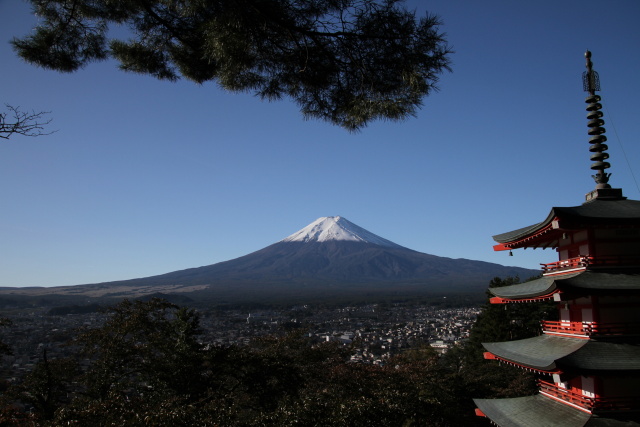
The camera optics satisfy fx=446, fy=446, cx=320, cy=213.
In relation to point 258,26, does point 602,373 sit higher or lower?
lower

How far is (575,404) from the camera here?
22.9 ft

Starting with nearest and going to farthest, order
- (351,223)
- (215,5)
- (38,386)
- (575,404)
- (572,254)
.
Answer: (215,5) < (575,404) < (572,254) < (38,386) < (351,223)

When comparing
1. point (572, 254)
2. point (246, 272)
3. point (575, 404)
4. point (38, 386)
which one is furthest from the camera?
point (246, 272)

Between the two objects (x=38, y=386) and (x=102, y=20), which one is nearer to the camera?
(x=102, y=20)

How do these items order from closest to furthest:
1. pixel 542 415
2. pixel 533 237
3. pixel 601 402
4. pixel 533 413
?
pixel 601 402 < pixel 542 415 < pixel 533 413 < pixel 533 237

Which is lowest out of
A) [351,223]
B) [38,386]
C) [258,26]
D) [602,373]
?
[38,386]

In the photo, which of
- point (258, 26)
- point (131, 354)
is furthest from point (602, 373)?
point (131, 354)

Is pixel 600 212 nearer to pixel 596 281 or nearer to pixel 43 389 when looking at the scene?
pixel 596 281

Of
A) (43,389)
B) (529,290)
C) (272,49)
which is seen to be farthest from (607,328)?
(43,389)

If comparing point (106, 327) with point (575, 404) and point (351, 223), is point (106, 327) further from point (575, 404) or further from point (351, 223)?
point (351, 223)

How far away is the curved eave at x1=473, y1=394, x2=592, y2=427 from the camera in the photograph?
680 centimetres

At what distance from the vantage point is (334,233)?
136 meters

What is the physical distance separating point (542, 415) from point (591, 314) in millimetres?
1836

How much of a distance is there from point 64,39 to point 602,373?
324 inches
